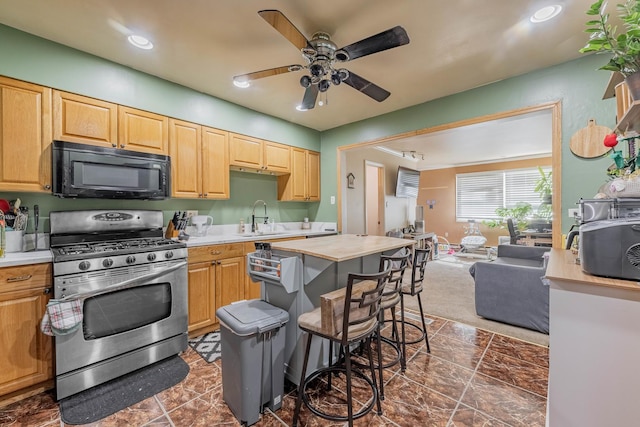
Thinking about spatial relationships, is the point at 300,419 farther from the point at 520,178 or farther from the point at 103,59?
the point at 520,178

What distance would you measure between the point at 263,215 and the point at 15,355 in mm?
2649

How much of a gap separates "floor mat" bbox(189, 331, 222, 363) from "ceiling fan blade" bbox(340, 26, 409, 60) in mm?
2481

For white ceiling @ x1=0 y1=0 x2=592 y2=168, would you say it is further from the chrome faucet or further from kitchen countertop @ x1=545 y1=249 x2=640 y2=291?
kitchen countertop @ x1=545 y1=249 x2=640 y2=291

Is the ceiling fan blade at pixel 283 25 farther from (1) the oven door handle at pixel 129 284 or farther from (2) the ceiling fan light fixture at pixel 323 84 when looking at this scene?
(1) the oven door handle at pixel 129 284

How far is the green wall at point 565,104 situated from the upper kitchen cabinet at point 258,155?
1.83 meters

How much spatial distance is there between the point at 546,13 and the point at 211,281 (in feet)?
11.4

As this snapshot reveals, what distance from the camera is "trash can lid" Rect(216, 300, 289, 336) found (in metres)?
1.52

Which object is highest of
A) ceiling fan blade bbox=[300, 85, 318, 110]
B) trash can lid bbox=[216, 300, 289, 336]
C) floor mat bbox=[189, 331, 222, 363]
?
ceiling fan blade bbox=[300, 85, 318, 110]

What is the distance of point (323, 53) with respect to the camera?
1985mm

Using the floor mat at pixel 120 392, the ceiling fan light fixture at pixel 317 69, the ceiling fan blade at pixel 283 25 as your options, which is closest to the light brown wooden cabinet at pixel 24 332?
the floor mat at pixel 120 392

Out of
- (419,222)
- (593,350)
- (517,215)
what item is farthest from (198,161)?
(517,215)

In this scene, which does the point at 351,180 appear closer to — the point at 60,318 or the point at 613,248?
the point at 613,248

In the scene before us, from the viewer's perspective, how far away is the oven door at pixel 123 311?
1.85m

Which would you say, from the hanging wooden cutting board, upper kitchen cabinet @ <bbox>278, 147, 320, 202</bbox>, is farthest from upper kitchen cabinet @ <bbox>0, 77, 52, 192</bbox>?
the hanging wooden cutting board
